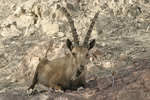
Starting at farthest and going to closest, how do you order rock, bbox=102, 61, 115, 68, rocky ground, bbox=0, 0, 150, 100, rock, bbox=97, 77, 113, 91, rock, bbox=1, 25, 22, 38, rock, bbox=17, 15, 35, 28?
rock, bbox=17, 15, 35, 28 → rock, bbox=1, 25, 22, 38 → rocky ground, bbox=0, 0, 150, 100 → rock, bbox=102, 61, 115, 68 → rock, bbox=97, 77, 113, 91

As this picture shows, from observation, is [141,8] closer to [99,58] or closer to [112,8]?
[112,8]

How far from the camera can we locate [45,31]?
59.7 ft

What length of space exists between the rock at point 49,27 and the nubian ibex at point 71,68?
742cm

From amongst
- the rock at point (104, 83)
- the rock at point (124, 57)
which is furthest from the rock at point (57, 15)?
the rock at point (104, 83)

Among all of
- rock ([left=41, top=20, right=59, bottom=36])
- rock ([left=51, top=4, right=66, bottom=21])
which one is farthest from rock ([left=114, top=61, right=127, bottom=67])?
rock ([left=51, top=4, right=66, bottom=21])

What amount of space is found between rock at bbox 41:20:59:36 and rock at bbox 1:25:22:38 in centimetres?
201

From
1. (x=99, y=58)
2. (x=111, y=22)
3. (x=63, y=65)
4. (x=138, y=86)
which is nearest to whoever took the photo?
(x=138, y=86)

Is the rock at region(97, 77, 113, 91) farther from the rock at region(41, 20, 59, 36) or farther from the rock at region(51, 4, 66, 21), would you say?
the rock at region(51, 4, 66, 21)

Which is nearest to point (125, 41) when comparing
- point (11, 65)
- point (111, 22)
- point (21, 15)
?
point (111, 22)

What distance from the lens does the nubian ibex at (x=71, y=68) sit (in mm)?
8602

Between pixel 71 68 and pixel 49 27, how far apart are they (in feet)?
30.2

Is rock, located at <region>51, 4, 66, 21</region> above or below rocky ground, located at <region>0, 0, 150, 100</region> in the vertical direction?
above

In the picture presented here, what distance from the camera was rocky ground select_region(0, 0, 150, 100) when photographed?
45.1 ft

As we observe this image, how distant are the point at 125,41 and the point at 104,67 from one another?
3631 millimetres
